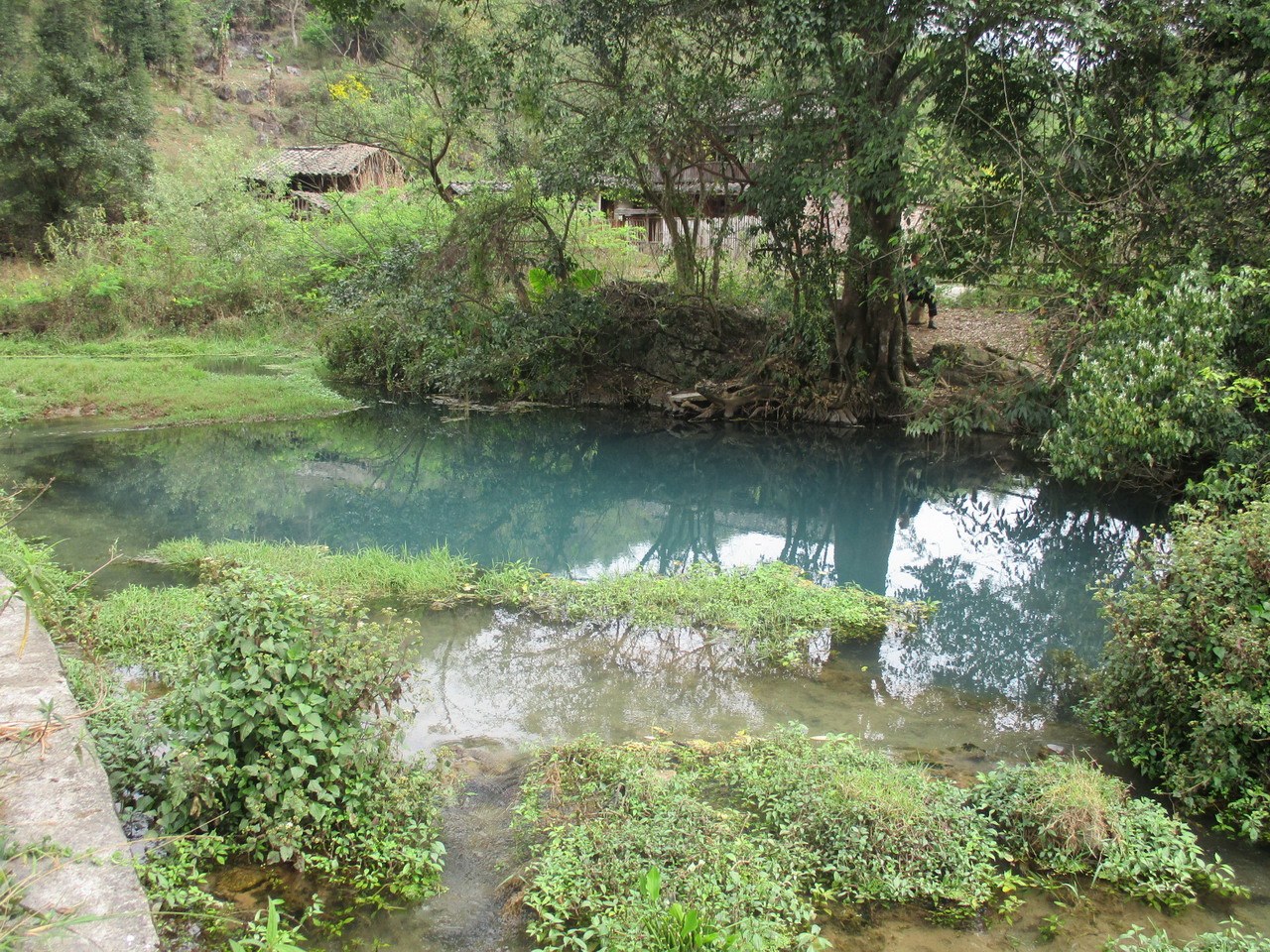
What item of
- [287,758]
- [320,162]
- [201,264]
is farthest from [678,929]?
[320,162]

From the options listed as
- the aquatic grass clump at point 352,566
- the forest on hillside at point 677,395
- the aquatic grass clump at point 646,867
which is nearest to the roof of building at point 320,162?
the forest on hillside at point 677,395

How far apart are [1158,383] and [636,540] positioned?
5.26 metres

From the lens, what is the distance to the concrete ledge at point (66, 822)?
233cm

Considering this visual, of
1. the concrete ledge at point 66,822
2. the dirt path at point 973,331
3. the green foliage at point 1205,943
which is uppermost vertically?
the dirt path at point 973,331

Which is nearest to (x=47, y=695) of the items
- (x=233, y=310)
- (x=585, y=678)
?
(x=585, y=678)

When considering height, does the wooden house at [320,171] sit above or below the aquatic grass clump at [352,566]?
above

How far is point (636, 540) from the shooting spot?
970 cm

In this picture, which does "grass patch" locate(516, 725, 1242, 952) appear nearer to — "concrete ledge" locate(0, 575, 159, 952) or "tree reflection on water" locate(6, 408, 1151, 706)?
"concrete ledge" locate(0, 575, 159, 952)

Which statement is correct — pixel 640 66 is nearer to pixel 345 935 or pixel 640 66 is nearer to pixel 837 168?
pixel 837 168

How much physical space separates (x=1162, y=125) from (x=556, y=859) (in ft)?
30.7

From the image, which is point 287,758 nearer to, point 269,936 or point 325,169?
point 269,936

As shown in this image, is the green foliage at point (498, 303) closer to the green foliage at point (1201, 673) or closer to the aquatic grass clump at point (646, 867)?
the green foliage at point (1201, 673)

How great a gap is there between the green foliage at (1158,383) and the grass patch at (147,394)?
1221 centimetres

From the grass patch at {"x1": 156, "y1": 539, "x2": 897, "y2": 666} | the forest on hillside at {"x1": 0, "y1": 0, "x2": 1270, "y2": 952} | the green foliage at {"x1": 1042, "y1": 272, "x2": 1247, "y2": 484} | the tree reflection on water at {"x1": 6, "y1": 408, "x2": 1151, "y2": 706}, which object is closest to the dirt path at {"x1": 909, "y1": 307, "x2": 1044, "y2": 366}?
the forest on hillside at {"x1": 0, "y1": 0, "x2": 1270, "y2": 952}
